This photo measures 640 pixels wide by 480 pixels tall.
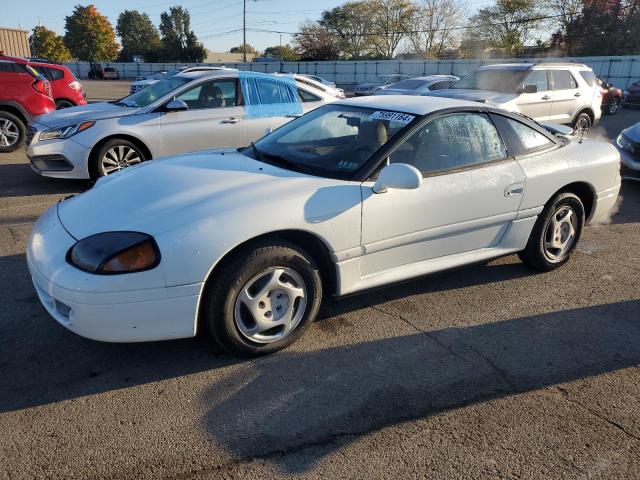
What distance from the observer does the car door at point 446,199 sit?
133 inches

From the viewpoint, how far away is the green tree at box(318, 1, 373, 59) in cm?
7731

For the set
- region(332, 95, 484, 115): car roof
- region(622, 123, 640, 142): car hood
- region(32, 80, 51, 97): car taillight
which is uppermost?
region(32, 80, 51, 97): car taillight

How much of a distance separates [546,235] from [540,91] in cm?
749

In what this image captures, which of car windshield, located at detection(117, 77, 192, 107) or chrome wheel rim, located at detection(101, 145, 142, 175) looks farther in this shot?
car windshield, located at detection(117, 77, 192, 107)

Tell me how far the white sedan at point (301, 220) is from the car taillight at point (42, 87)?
696 cm

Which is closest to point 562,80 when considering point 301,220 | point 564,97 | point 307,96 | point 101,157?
point 564,97

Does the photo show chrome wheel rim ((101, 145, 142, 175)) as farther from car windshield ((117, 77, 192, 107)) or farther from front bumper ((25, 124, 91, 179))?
car windshield ((117, 77, 192, 107))

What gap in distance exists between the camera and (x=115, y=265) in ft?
8.77

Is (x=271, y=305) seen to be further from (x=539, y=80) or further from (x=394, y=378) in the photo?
(x=539, y=80)

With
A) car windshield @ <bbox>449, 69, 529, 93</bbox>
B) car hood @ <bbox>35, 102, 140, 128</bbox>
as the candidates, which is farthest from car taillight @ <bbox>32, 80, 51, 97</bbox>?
car windshield @ <bbox>449, 69, 529, 93</bbox>

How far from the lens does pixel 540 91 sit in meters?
10.7

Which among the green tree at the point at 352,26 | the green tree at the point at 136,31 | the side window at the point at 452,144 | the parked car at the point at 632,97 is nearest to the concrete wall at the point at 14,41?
the side window at the point at 452,144

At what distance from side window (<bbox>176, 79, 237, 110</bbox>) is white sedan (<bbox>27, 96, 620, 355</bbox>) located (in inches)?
129

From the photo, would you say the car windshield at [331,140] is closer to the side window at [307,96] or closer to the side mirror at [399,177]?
the side mirror at [399,177]
